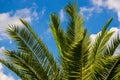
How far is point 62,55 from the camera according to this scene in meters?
13.5

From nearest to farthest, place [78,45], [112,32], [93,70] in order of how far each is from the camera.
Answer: [78,45] → [93,70] → [112,32]

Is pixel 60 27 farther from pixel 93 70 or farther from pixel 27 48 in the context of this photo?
pixel 93 70

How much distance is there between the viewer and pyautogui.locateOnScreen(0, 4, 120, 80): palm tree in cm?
1158

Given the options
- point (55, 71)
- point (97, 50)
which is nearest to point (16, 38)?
point (55, 71)

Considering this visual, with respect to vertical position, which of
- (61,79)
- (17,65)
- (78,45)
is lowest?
(61,79)

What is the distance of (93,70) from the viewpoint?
11.9m

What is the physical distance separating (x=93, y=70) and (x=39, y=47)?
2664mm

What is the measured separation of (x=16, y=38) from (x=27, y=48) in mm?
529

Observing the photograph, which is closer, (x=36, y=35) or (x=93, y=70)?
(x=93, y=70)

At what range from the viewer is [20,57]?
508 inches

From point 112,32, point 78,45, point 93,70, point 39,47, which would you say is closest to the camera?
point 78,45

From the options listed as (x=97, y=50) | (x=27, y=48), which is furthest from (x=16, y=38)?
(x=97, y=50)

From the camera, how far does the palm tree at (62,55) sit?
1158 centimetres

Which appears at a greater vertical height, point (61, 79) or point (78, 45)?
point (78, 45)
